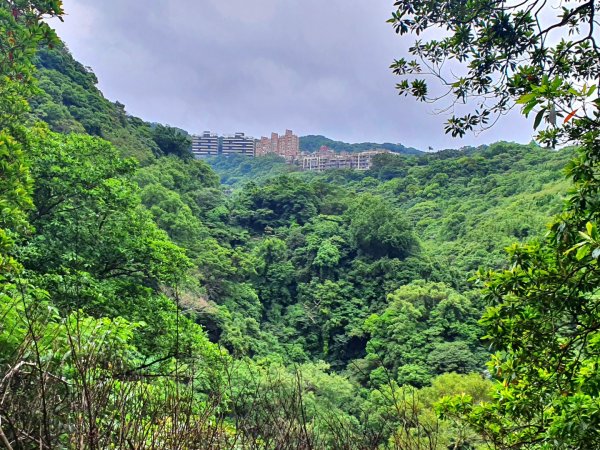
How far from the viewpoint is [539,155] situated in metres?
33.8

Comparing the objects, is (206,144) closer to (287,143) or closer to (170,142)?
(287,143)

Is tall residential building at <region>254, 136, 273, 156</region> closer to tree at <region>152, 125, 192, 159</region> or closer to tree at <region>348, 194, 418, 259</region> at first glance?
tree at <region>152, 125, 192, 159</region>

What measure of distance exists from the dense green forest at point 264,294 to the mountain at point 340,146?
139ft

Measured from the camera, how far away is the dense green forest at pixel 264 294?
164 cm

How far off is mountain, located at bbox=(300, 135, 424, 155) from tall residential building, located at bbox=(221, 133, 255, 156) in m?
10.4

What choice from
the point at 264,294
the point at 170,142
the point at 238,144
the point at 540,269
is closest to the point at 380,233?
the point at 264,294

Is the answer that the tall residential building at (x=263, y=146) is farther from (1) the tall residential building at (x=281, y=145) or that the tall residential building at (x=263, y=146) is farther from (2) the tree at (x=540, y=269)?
(2) the tree at (x=540, y=269)

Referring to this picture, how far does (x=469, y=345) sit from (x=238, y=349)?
24.0 ft

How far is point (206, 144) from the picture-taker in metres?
82.4

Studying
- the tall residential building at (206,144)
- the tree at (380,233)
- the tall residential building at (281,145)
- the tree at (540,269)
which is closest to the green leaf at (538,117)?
the tree at (540,269)

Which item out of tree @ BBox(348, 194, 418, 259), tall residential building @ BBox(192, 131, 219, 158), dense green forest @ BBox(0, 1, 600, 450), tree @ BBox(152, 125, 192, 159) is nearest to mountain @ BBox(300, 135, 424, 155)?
tall residential building @ BBox(192, 131, 219, 158)

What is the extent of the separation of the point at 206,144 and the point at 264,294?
66845mm

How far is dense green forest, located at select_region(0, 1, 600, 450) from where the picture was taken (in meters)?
1.64

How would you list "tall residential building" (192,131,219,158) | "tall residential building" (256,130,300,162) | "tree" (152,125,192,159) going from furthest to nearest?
"tall residential building" (192,131,219,158) < "tall residential building" (256,130,300,162) < "tree" (152,125,192,159)
